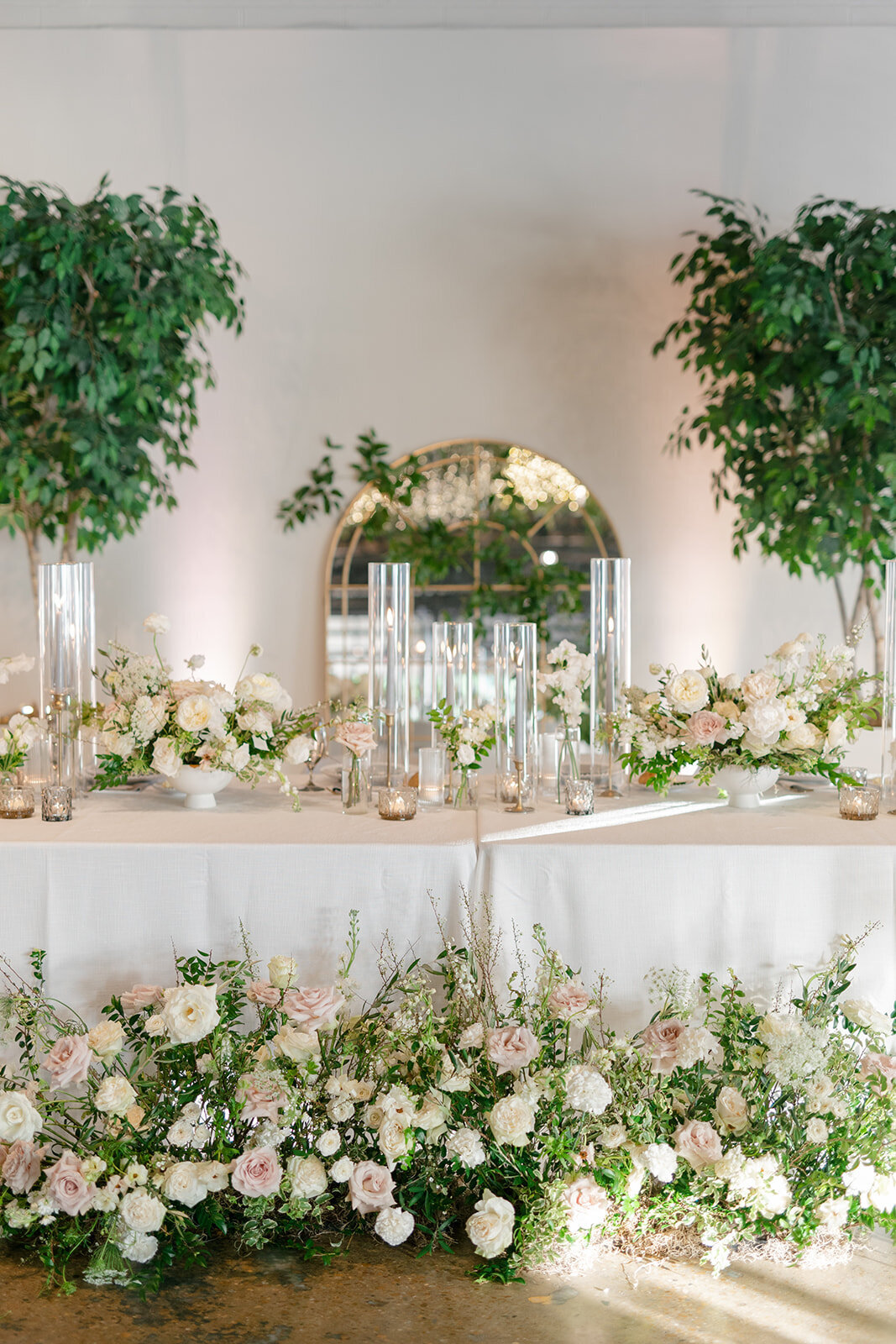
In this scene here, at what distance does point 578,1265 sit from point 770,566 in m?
3.27

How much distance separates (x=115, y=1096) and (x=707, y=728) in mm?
1308

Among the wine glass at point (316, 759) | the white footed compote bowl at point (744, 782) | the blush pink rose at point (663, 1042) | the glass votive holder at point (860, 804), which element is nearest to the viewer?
the blush pink rose at point (663, 1042)

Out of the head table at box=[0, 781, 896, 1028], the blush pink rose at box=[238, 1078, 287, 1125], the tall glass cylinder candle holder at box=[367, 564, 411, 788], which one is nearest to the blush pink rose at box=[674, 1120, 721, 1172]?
the head table at box=[0, 781, 896, 1028]

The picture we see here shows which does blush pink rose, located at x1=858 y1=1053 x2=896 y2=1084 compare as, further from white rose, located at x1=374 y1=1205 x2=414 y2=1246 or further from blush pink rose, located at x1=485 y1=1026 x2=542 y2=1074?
white rose, located at x1=374 y1=1205 x2=414 y2=1246

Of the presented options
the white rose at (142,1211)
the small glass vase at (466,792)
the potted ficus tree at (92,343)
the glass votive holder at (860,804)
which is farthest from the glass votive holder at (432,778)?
the potted ficus tree at (92,343)

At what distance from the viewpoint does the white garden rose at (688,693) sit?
2.52 metres

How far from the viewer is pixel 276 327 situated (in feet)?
15.9

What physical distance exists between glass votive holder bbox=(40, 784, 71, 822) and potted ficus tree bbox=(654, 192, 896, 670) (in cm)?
265

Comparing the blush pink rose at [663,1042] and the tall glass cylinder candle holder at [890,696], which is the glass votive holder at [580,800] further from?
the tall glass cylinder candle holder at [890,696]

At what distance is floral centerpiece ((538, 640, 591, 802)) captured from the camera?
262 cm

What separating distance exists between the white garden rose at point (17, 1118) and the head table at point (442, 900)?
0.69ft

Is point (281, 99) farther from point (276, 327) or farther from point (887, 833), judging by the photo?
point (887, 833)

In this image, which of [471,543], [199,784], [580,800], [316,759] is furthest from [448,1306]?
[471,543]

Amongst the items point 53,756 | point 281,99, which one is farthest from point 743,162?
point 53,756
